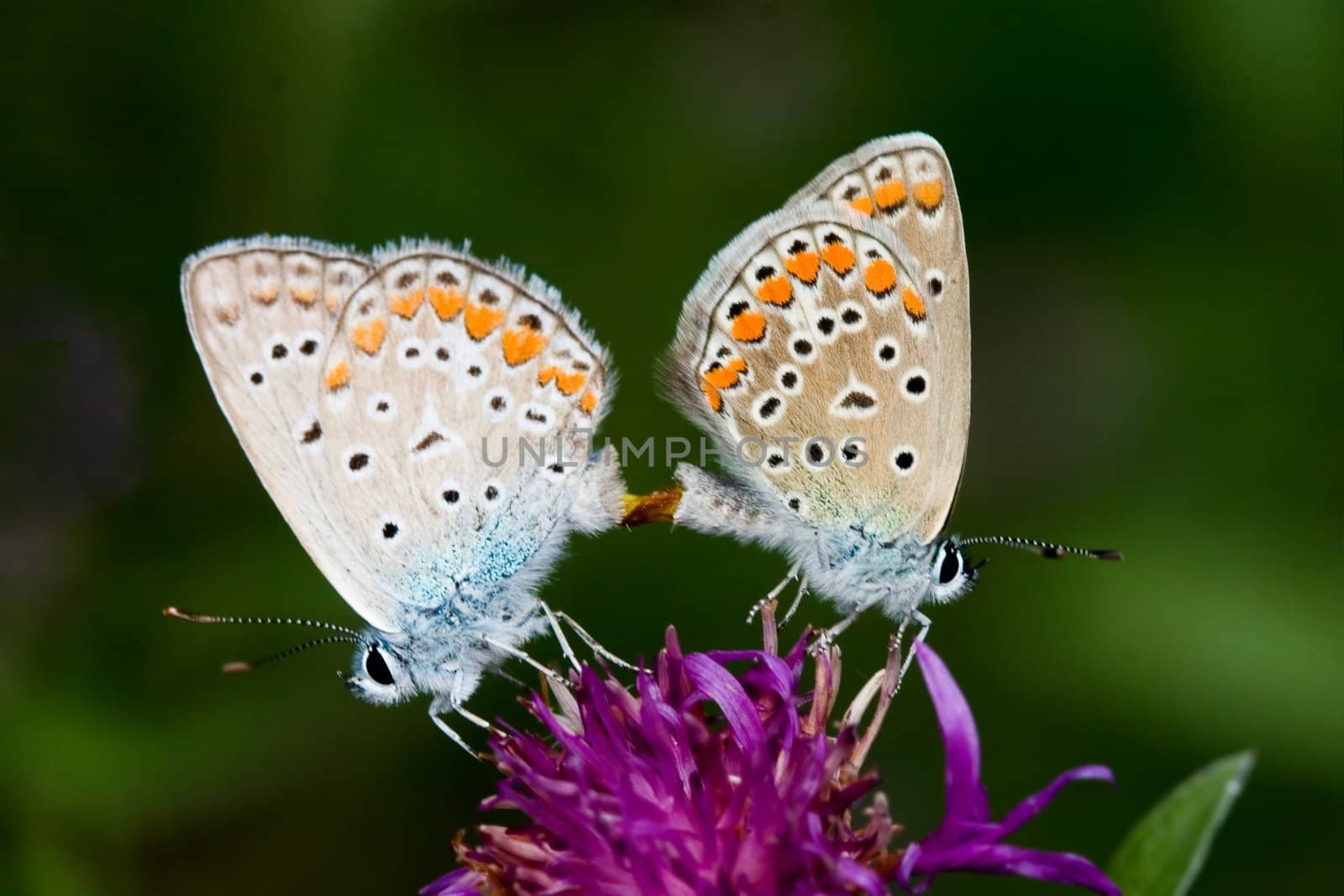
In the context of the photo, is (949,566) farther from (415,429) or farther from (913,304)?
(415,429)

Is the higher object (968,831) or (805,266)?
(805,266)

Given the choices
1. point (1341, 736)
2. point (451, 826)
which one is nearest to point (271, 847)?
point (451, 826)

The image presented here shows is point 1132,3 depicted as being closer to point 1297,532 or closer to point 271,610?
point 1297,532

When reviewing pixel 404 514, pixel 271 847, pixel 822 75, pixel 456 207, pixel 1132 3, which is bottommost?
pixel 271 847

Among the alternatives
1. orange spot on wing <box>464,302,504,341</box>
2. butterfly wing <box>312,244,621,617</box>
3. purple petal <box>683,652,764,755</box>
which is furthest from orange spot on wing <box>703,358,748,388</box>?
purple petal <box>683,652,764,755</box>

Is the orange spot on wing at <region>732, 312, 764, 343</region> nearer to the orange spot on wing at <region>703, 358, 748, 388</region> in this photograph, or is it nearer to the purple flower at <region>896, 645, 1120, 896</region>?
the orange spot on wing at <region>703, 358, 748, 388</region>

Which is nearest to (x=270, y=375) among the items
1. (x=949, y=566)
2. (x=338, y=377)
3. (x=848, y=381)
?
(x=338, y=377)
